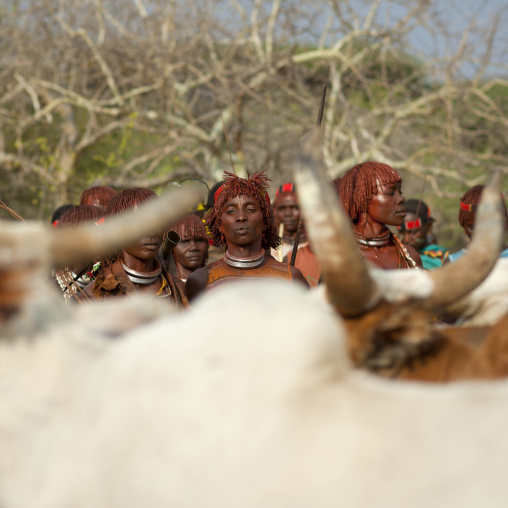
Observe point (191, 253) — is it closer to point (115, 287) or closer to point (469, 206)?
point (115, 287)

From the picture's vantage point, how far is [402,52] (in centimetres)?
1303

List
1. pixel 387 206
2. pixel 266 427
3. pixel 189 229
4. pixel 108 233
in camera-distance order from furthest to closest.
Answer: pixel 189 229
pixel 387 206
pixel 108 233
pixel 266 427

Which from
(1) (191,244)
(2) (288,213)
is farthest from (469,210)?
(1) (191,244)

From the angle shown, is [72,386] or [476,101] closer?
[72,386]

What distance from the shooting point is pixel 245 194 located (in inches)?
155

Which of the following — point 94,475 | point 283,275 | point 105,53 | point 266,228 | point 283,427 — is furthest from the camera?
point 105,53

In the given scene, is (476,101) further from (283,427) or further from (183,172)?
(283,427)

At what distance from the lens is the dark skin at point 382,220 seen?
166 inches

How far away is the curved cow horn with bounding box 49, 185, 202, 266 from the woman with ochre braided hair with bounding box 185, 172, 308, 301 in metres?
2.30

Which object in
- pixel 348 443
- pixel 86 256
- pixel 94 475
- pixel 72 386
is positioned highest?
pixel 86 256

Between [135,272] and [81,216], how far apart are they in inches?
56.0

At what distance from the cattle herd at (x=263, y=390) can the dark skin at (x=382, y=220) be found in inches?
104

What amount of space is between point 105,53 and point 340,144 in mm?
5414

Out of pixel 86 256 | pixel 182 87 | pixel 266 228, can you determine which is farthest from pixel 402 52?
pixel 86 256
